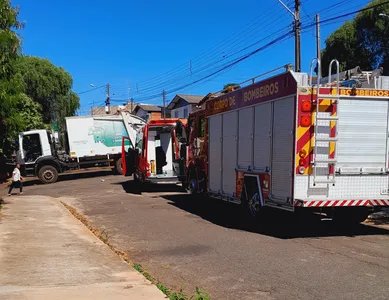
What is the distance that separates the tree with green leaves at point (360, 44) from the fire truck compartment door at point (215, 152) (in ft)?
61.2

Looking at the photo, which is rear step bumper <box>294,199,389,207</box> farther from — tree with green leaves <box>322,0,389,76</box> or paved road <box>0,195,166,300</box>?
tree with green leaves <box>322,0,389,76</box>

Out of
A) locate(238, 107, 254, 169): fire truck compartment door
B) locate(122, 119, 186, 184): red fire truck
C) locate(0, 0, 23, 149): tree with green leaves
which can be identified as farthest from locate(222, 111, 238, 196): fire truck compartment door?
locate(0, 0, 23, 149): tree with green leaves

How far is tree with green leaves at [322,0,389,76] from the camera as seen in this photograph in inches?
1087

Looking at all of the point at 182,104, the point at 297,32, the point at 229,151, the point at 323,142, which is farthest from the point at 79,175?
the point at 182,104

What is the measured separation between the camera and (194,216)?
36.6 ft

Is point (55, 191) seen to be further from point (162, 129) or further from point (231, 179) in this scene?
point (231, 179)

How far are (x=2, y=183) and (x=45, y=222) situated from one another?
60.7ft

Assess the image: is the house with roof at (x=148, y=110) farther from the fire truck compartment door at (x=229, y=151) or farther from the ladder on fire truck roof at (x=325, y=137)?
the ladder on fire truck roof at (x=325, y=137)

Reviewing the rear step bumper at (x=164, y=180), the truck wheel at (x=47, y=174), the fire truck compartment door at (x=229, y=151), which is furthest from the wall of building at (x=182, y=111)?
the fire truck compartment door at (x=229, y=151)

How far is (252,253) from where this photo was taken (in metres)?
6.97

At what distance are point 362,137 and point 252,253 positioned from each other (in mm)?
3189

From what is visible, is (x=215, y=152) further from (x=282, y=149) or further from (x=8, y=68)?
(x=8, y=68)

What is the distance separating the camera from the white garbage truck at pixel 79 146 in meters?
23.3

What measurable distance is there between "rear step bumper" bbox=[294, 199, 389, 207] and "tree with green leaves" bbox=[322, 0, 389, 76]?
839 inches
